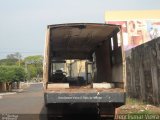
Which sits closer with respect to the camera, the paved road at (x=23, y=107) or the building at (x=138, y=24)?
the paved road at (x=23, y=107)

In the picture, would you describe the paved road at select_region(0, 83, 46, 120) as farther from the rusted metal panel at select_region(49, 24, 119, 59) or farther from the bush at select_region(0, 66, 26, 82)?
the bush at select_region(0, 66, 26, 82)

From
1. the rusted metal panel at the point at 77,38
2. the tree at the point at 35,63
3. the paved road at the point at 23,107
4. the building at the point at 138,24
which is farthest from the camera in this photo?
the tree at the point at 35,63

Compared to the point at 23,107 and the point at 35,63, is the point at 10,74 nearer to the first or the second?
the point at 23,107

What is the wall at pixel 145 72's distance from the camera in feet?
56.0

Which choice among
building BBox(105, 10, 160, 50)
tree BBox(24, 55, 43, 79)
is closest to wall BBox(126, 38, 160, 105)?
building BBox(105, 10, 160, 50)

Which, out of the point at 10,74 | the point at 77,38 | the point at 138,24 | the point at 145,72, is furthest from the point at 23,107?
the point at 138,24

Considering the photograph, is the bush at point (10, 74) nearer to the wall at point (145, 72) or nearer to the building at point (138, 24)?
the building at point (138, 24)

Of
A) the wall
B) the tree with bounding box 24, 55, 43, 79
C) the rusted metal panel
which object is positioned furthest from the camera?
the tree with bounding box 24, 55, 43, 79

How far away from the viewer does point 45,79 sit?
12.4 meters

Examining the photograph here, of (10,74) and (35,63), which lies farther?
(35,63)

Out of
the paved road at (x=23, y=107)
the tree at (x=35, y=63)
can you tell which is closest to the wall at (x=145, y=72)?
the paved road at (x=23, y=107)

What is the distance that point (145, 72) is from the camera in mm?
19344

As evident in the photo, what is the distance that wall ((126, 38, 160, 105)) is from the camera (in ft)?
56.0

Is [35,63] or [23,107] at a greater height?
[35,63]
